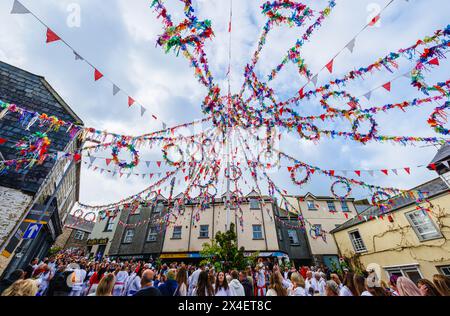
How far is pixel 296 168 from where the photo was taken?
31.9 ft

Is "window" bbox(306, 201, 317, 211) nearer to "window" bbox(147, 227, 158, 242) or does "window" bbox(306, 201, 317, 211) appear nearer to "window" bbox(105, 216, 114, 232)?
"window" bbox(147, 227, 158, 242)

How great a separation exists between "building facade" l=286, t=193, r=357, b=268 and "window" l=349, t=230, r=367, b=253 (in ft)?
5.28

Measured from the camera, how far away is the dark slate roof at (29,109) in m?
8.76

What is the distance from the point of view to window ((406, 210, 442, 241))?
1073cm

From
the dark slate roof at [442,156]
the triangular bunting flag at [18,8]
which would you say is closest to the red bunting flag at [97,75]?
the triangular bunting flag at [18,8]

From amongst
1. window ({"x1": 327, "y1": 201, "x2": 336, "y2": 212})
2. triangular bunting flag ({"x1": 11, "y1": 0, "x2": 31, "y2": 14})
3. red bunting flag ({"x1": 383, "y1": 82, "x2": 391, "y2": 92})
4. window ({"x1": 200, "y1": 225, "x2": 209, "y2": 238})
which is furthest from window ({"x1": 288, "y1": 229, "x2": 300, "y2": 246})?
triangular bunting flag ({"x1": 11, "y1": 0, "x2": 31, "y2": 14})

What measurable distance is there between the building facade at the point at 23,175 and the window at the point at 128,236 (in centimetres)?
796

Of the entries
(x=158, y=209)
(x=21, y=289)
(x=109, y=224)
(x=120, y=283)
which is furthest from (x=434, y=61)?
(x=109, y=224)

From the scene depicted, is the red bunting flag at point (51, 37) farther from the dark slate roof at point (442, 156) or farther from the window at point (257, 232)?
the window at point (257, 232)

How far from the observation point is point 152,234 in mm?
19219
